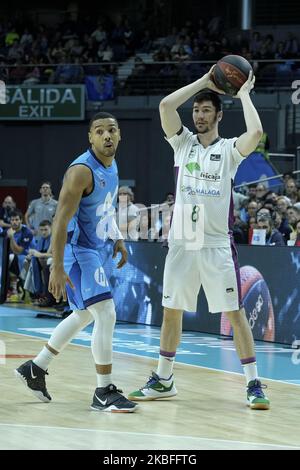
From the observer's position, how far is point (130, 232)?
575 inches

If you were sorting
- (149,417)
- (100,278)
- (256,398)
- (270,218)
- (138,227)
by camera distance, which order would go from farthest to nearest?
(138,227) → (270,218) → (256,398) → (100,278) → (149,417)

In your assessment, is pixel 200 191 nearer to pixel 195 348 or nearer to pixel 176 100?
pixel 176 100

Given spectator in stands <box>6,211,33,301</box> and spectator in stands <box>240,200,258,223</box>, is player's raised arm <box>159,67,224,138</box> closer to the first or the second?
spectator in stands <box>240,200,258,223</box>

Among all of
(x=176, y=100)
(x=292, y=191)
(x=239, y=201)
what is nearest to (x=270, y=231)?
(x=292, y=191)

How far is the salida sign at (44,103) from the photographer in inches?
976

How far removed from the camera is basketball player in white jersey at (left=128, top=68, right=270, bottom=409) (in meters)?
7.43

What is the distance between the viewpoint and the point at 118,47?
27156 millimetres

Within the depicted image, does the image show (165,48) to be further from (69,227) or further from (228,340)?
(69,227)

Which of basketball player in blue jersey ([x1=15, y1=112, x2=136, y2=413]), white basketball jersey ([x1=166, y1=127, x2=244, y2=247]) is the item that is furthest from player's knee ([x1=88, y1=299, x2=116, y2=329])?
white basketball jersey ([x1=166, y1=127, x2=244, y2=247])

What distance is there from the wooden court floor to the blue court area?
61 cm

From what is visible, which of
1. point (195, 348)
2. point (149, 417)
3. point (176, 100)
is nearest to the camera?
point (149, 417)

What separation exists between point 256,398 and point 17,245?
10.9 m

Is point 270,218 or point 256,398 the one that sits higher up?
point 270,218
